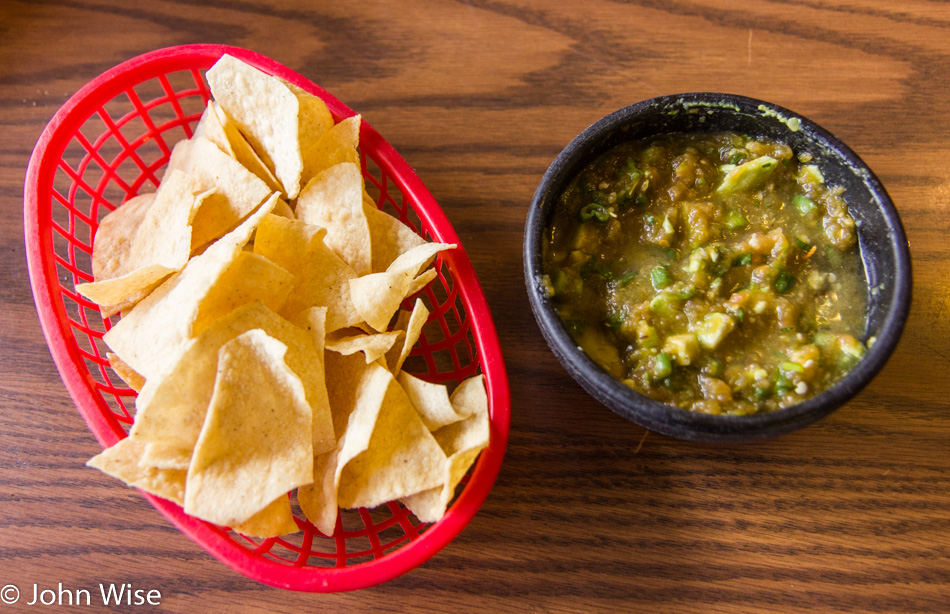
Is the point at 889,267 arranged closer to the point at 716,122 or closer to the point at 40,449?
the point at 716,122

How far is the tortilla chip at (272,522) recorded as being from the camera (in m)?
1.27

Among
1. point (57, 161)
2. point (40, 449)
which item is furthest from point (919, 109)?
point (40, 449)

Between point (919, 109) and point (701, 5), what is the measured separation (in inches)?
24.2

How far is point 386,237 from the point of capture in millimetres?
1472

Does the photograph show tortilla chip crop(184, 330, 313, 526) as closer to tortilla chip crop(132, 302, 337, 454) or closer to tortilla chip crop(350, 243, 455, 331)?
tortilla chip crop(132, 302, 337, 454)

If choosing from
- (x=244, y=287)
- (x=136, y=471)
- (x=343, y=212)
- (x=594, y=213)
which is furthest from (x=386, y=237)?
(x=136, y=471)

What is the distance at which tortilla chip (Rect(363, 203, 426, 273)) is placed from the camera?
1.45 meters

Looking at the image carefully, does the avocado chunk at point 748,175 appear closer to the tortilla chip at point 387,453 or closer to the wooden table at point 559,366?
the wooden table at point 559,366

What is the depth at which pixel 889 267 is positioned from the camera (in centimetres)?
123

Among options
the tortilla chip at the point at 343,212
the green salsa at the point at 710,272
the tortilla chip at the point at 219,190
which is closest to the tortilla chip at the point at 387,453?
the tortilla chip at the point at 343,212

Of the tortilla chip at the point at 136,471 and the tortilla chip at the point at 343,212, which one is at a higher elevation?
the tortilla chip at the point at 343,212

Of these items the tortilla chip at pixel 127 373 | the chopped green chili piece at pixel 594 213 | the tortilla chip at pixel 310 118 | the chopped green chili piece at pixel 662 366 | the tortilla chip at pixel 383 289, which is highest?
the tortilla chip at pixel 310 118

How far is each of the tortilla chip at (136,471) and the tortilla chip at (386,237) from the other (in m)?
0.60

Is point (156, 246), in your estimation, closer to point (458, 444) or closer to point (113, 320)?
point (113, 320)
